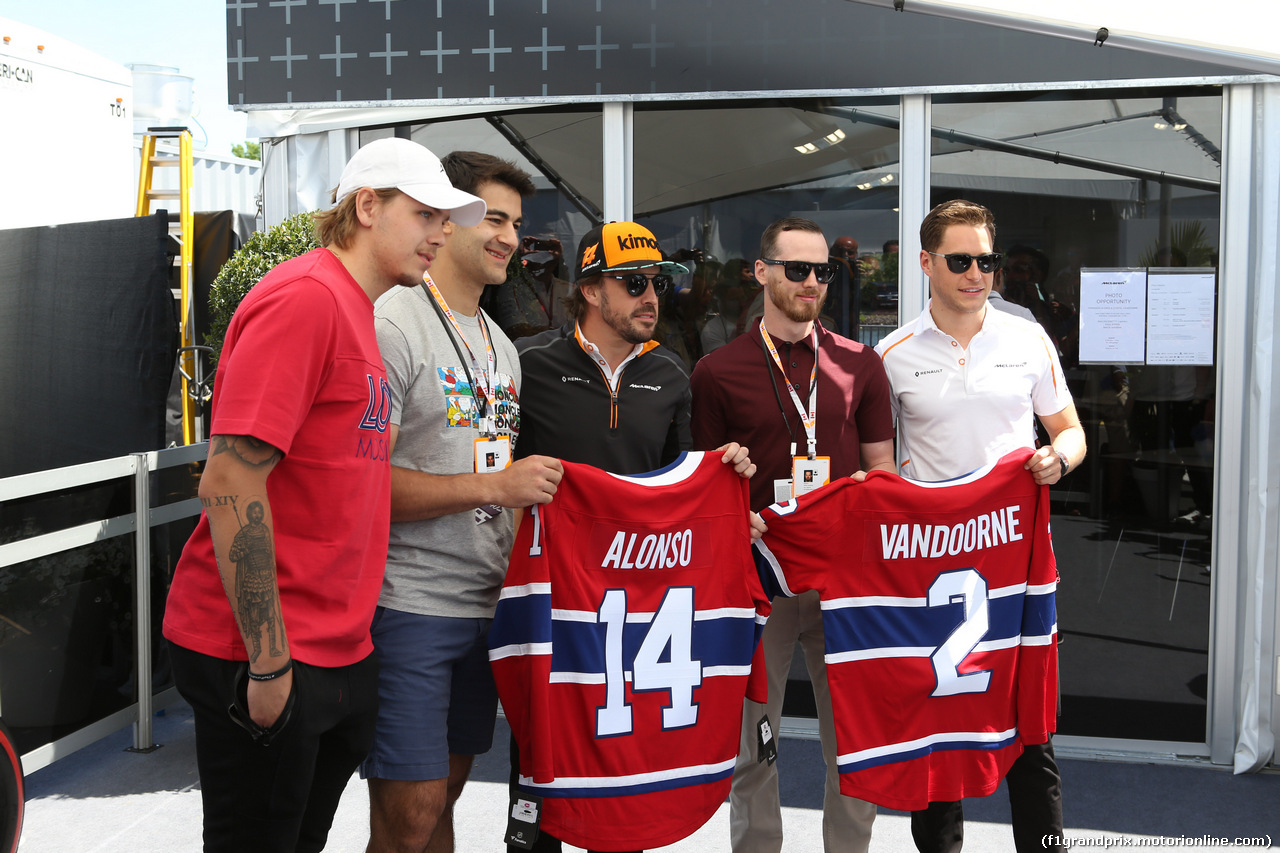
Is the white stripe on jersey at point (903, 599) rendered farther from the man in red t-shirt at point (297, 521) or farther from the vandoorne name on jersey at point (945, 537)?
the man in red t-shirt at point (297, 521)

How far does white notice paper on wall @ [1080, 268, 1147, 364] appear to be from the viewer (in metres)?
4.08

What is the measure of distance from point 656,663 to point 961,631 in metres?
0.83

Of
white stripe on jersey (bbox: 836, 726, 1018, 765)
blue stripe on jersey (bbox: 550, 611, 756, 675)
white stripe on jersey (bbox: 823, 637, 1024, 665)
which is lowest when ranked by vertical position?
white stripe on jersey (bbox: 836, 726, 1018, 765)

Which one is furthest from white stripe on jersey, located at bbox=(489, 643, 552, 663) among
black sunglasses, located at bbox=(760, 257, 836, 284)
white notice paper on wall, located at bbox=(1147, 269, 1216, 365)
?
white notice paper on wall, located at bbox=(1147, 269, 1216, 365)

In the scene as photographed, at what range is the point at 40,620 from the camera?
367cm

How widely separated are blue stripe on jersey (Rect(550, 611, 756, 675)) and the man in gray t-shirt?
17 centimetres

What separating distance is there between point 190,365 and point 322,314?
481cm

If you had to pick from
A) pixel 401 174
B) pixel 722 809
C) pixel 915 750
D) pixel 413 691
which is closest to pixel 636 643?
pixel 413 691

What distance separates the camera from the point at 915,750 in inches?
99.1

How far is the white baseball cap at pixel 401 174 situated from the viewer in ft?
6.06

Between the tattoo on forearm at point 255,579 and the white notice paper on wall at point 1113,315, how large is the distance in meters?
3.61

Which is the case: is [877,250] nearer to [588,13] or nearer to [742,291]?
[742,291]

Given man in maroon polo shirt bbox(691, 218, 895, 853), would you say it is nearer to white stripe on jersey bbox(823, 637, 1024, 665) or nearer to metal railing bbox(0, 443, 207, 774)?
white stripe on jersey bbox(823, 637, 1024, 665)

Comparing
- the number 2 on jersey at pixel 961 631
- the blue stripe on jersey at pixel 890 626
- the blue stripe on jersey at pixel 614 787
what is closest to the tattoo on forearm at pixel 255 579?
the blue stripe on jersey at pixel 614 787
